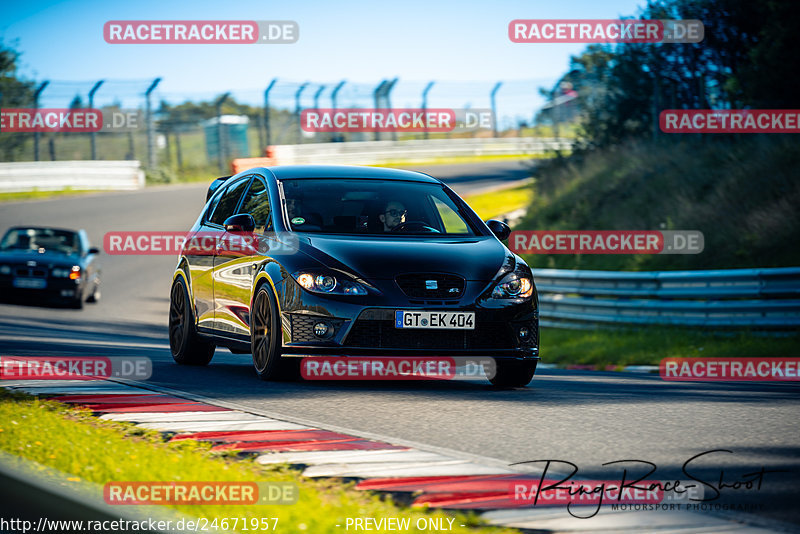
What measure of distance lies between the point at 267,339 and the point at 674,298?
8.89 m

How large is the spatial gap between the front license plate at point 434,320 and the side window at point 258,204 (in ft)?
5.31

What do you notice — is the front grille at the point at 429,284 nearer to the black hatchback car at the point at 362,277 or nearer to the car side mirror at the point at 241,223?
the black hatchback car at the point at 362,277

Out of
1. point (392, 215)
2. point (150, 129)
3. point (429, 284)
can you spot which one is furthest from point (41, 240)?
point (150, 129)

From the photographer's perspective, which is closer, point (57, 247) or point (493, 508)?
point (493, 508)

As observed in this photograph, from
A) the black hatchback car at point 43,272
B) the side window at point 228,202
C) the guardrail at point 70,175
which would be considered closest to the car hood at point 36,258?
the black hatchback car at point 43,272

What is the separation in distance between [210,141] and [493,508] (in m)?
43.2

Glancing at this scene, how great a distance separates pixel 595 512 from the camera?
436 centimetres

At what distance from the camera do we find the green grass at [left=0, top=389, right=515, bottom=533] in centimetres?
408

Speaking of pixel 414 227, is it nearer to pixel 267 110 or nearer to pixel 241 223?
pixel 241 223

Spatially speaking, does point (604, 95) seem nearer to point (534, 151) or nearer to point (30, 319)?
point (30, 319)

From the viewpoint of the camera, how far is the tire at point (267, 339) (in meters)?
8.22

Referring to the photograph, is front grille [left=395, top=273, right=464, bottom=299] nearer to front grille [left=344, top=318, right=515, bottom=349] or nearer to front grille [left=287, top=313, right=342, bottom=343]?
front grille [left=344, top=318, right=515, bottom=349]

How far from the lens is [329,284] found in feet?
26.4

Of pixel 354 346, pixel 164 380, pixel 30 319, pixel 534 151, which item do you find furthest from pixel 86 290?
pixel 534 151
